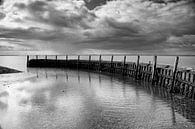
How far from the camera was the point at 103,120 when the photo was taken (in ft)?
35.4

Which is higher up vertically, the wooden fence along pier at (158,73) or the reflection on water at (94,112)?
the wooden fence along pier at (158,73)

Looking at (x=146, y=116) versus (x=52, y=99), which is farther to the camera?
(x=52, y=99)

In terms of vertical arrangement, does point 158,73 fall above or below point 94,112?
above

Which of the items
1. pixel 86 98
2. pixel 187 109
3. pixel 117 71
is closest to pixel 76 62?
pixel 117 71

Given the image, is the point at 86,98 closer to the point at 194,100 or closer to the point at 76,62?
the point at 194,100

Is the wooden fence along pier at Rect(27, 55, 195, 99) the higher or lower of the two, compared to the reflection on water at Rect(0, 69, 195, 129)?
higher

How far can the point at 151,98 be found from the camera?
16.6m

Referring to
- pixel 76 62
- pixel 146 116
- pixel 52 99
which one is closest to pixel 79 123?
pixel 146 116

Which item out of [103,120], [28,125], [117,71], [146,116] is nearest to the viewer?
[28,125]

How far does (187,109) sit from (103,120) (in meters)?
5.93

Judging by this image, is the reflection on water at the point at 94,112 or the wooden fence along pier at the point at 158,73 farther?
the wooden fence along pier at the point at 158,73

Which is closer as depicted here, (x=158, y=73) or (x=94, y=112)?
(x=94, y=112)

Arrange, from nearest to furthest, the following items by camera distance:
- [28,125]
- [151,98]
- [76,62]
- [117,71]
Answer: [28,125] < [151,98] < [117,71] < [76,62]

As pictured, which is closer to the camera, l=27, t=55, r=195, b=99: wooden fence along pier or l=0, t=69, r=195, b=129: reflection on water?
l=0, t=69, r=195, b=129: reflection on water
